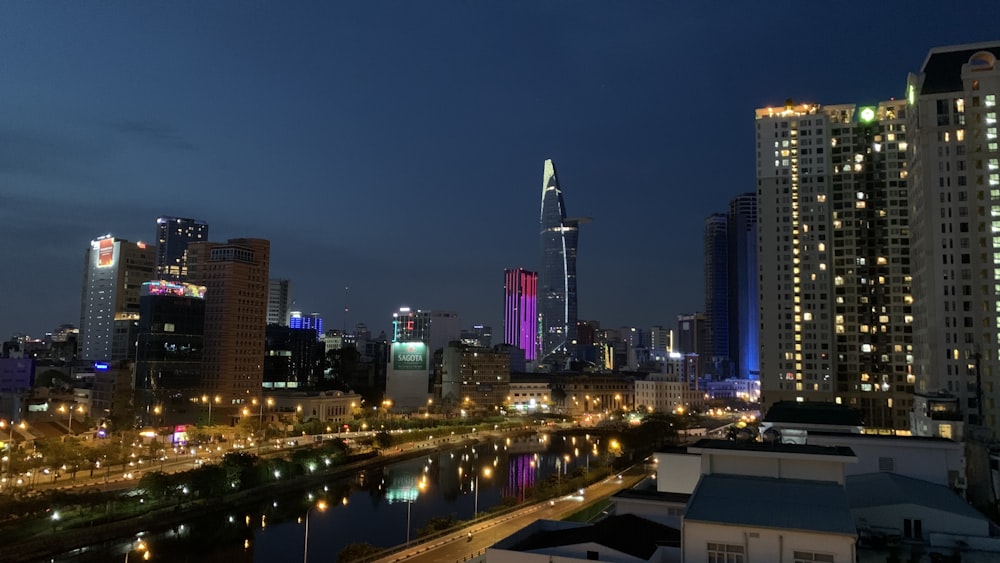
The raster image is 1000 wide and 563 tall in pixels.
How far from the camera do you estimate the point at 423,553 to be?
75.7 feet

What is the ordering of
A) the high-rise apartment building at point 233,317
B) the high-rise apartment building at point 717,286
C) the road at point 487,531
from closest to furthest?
the road at point 487,531 < the high-rise apartment building at point 233,317 < the high-rise apartment building at point 717,286

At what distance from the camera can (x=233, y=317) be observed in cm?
6931

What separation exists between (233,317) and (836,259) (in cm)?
5554

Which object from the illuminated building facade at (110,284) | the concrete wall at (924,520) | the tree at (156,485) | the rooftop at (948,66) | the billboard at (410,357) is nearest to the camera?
the concrete wall at (924,520)

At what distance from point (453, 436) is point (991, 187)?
4700 centimetres

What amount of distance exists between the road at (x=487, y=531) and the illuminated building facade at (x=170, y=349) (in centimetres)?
4305

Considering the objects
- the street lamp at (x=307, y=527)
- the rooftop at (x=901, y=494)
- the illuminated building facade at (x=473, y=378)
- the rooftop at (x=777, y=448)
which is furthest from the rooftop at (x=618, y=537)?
the illuminated building facade at (x=473, y=378)

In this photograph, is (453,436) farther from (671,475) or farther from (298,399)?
(671,475)

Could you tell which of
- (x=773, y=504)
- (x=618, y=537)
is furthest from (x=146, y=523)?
(x=773, y=504)

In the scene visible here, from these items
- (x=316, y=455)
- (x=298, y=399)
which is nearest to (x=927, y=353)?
(x=316, y=455)

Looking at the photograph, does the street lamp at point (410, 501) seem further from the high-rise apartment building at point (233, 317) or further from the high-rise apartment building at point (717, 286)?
the high-rise apartment building at point (717, 286)

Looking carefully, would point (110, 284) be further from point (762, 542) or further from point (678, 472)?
point (762, 542)

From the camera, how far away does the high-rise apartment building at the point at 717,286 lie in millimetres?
162750

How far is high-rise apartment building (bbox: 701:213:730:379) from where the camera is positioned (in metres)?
163
